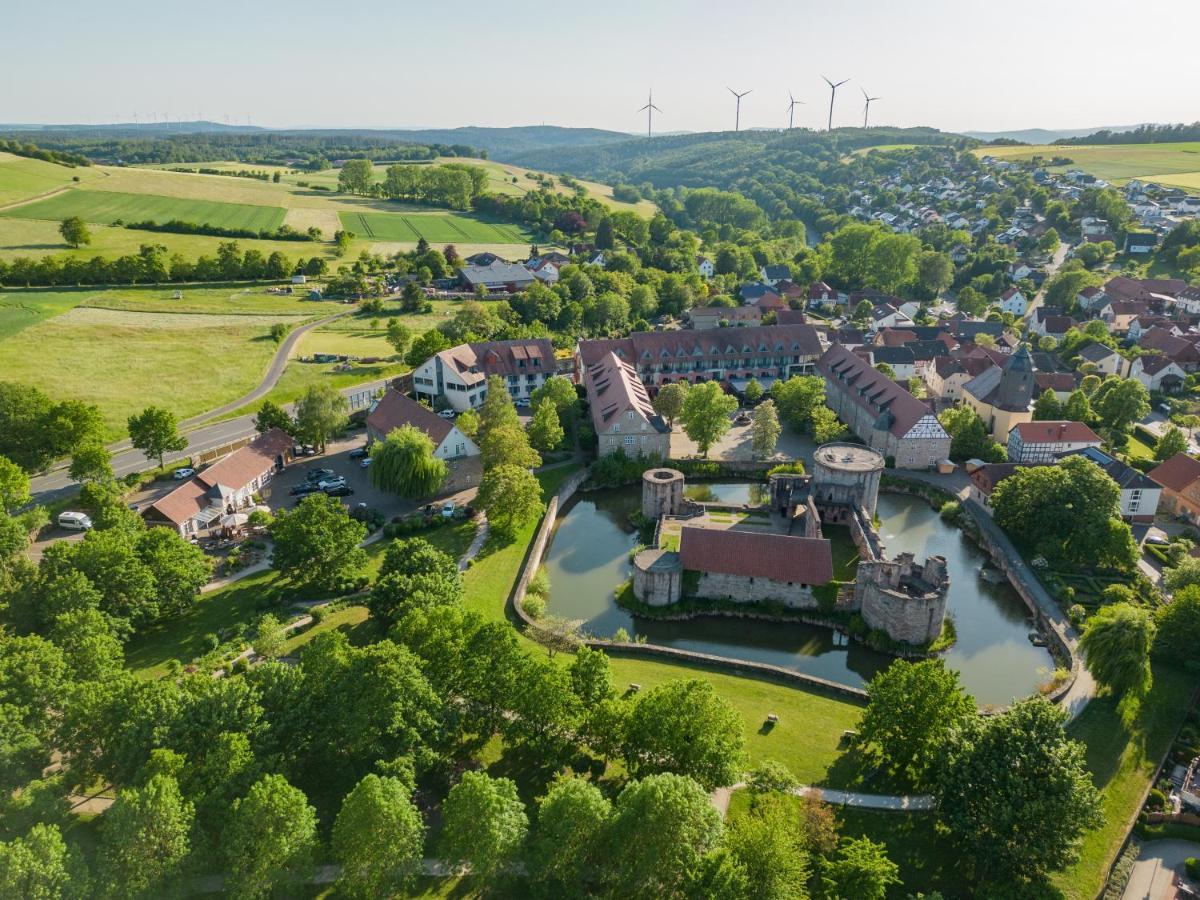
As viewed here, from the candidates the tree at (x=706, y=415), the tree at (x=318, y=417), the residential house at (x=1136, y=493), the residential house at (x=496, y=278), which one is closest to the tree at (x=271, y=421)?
the tree at (x=318, y=417)

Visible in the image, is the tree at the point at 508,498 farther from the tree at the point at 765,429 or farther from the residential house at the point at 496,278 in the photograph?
the residential house at the point at 496,278

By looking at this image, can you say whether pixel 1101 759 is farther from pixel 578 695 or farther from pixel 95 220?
pixel 95 220

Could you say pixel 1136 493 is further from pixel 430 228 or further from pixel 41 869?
pixel 430 228

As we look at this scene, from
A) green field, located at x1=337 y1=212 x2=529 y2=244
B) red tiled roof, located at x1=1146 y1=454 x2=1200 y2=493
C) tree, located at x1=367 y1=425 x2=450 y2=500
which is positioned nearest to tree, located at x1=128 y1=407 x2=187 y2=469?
tree, located at x1=367 y1=425 x2=450 y2=500

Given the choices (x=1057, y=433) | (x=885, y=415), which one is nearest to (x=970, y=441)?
(x=1057, y=433)

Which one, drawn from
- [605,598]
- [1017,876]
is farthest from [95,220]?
[1017,876]
